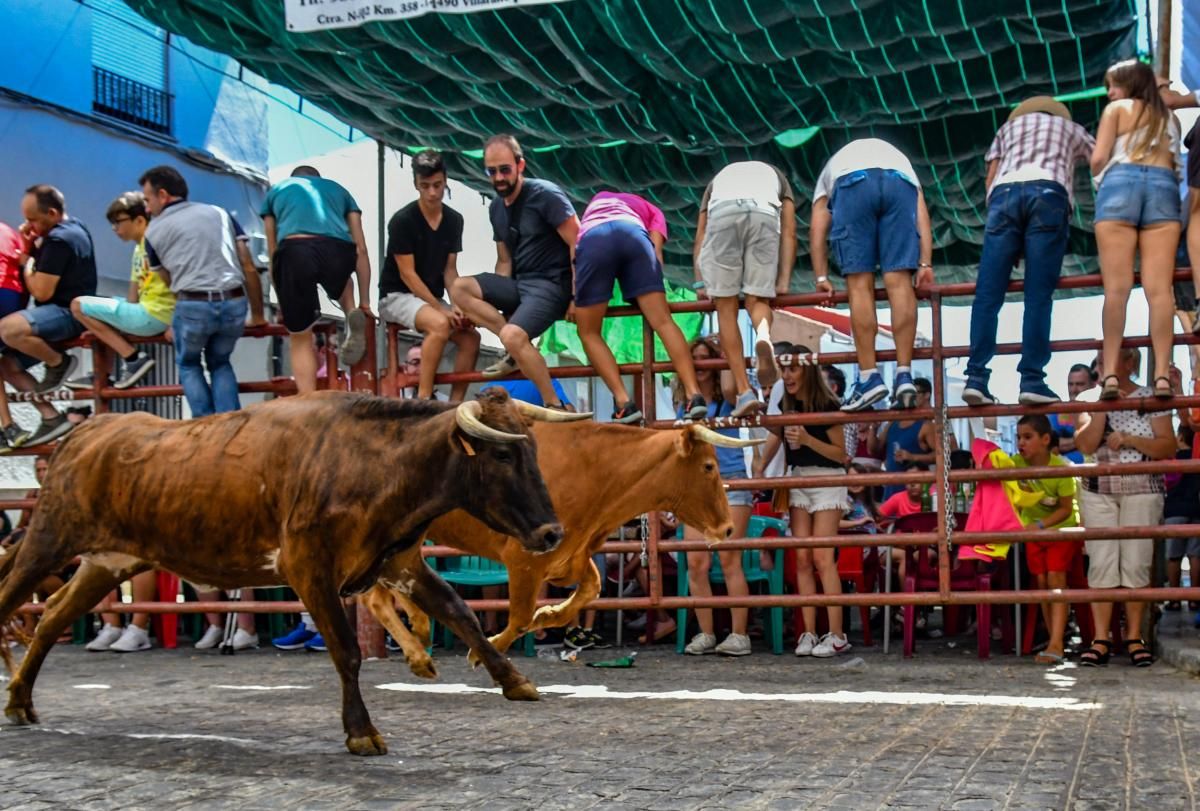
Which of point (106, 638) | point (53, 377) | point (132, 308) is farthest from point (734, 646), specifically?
point (53, 377)

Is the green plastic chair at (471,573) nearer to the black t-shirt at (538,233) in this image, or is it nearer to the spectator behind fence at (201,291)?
the spectator behind fence at (201,291)

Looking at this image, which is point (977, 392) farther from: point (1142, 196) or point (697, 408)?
point (697, 408)

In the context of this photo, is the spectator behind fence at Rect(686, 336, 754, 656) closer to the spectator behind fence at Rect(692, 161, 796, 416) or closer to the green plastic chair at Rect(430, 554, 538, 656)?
the spectator behind fence at Rect(692, 161, 796, 416)

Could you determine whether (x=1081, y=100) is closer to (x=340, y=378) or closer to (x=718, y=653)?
(x=718, y=653)

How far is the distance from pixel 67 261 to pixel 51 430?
1282mm

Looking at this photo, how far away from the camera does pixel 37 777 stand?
17.4 feet

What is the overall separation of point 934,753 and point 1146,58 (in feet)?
27.9

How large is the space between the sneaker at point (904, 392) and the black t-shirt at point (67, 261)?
6157 millimetres

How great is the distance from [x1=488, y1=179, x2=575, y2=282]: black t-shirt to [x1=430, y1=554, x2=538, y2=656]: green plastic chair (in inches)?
91.2

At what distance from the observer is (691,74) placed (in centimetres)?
1158

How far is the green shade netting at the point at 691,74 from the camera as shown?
10516mm

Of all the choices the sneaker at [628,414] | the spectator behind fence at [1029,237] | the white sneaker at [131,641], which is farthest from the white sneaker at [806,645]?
the white sneaker at [131,641]

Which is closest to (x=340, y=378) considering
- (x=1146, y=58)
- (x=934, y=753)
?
(x=934, y=753)

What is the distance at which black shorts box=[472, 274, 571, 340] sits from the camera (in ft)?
30.5
